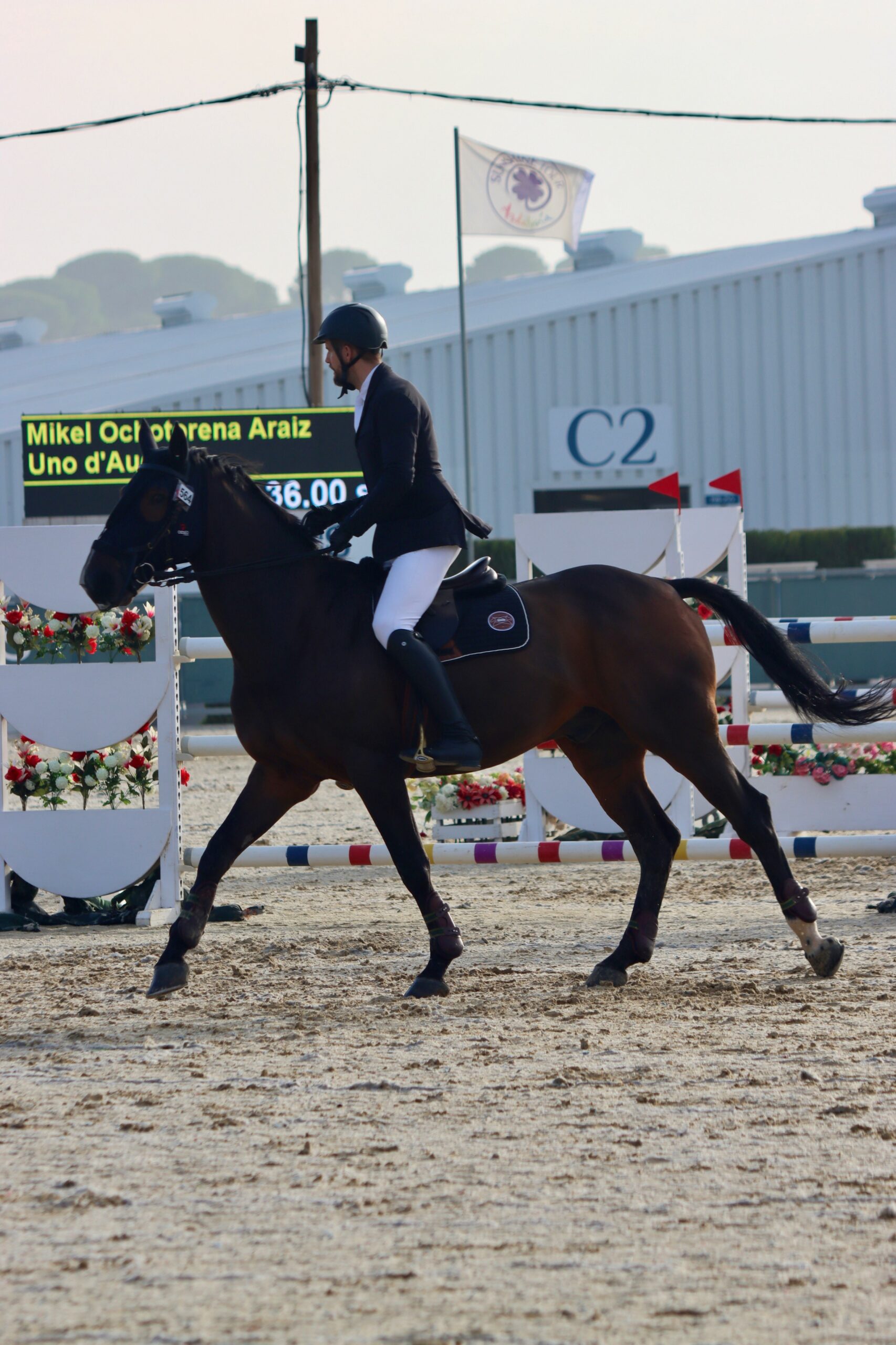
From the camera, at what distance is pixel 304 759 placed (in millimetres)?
4980

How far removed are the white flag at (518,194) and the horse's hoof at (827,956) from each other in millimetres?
19574

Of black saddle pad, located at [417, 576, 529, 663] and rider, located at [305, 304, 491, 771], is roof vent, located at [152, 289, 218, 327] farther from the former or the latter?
black saddle pad, located at [417, 576, 529, 663]

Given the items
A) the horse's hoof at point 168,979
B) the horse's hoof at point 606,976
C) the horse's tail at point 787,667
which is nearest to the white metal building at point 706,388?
the horse's tail at point 787,667

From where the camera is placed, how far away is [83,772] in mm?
7234

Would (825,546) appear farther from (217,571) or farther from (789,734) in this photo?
(217,571)

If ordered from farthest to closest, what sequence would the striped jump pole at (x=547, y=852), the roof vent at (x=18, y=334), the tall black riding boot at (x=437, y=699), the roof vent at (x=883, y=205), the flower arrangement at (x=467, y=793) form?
the roof vent at (x=18, y=334) < the roof vent at (x=883, y=205) < the flower arrangement at (x=467, y=793) < the striped jump pole at (x=547, y=852) < the tall black riding boot at (x=437, y=699)

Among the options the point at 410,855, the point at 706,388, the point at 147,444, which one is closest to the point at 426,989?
the point at 410,855

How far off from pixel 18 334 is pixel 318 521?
33.4 metres

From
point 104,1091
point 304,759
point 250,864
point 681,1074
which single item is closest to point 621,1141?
point 681,1074

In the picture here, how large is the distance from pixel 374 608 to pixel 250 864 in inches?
85.0

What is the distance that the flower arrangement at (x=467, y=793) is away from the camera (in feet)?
28.8

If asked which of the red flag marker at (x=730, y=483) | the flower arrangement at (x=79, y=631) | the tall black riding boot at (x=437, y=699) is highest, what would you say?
the red flag marker at (x=730, y=483)

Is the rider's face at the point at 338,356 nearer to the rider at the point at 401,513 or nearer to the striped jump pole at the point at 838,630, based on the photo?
the rider at the point at 401,513

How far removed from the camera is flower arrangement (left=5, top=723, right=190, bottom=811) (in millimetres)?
7164
